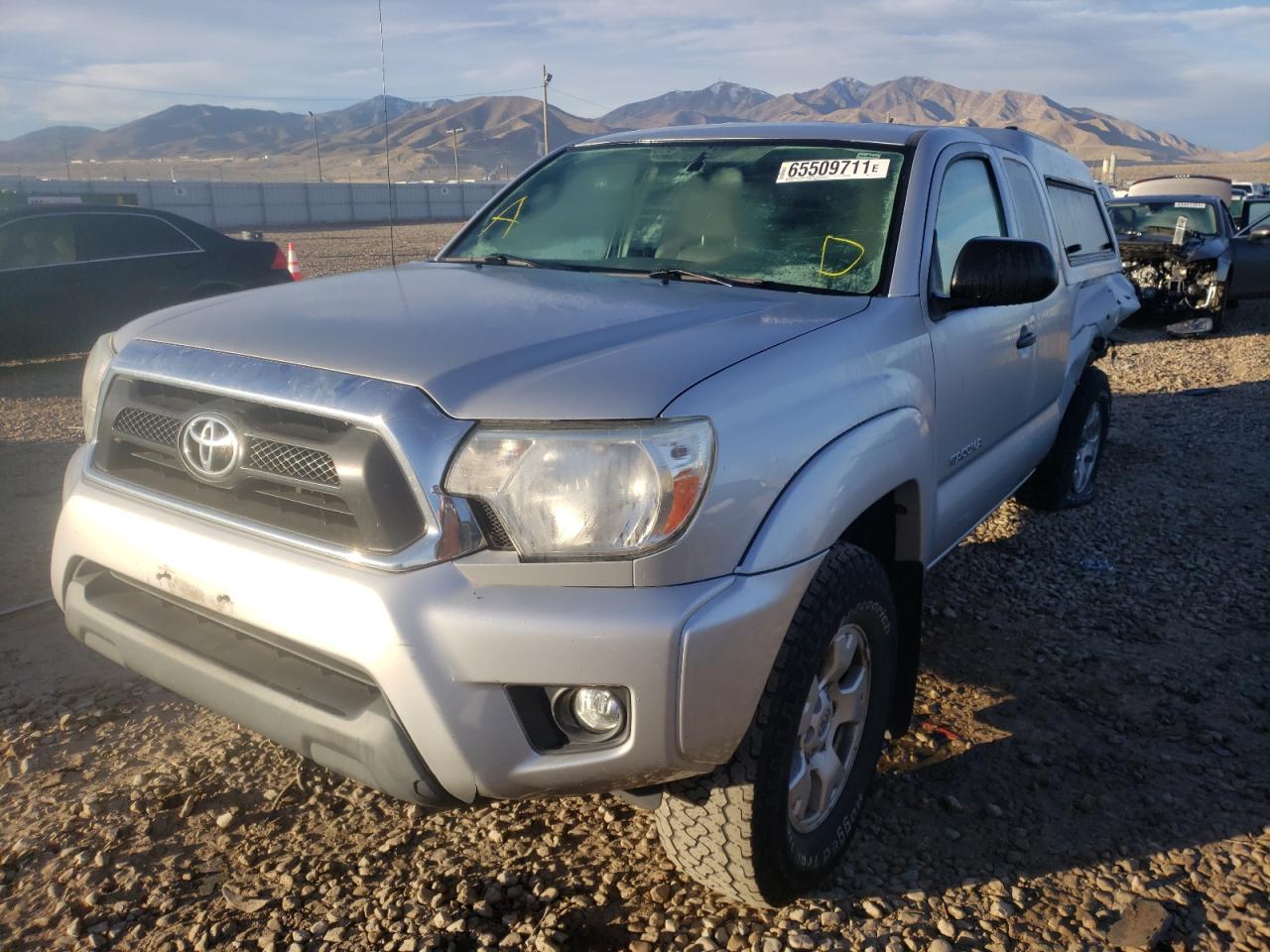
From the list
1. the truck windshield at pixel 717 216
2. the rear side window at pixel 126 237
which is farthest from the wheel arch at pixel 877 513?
the rear side window at pixel 126 237

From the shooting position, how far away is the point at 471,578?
6.30ft

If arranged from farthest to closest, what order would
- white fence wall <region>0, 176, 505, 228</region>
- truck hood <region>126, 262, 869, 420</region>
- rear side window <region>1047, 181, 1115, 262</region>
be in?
white fence wall <region>0, 176, 505, 228</region>, rear side window <region>1047, 181, 1115, 262</region>, truck hood <region>126, 262, 869, 420</region>

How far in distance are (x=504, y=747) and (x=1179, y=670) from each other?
2.90 metres

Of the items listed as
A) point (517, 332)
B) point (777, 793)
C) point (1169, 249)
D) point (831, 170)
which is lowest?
point (777, 793)

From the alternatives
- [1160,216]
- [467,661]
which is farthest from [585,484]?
[1160,216]

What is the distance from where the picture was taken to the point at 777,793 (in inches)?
86.5

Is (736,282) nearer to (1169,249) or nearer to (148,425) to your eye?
(148,425)

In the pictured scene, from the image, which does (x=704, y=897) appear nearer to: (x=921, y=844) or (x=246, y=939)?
(x=921, y=844)

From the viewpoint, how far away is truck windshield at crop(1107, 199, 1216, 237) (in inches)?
501

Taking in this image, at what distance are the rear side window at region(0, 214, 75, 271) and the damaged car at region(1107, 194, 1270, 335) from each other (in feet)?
35.6

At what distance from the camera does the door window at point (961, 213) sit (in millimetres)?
3176

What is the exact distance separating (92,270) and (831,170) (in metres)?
8.18

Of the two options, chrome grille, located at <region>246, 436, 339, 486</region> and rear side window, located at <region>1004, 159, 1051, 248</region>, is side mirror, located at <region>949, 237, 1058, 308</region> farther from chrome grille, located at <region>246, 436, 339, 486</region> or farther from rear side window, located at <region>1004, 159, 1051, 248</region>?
chrome grille, located at <region>246, 436, 339, 486</region>

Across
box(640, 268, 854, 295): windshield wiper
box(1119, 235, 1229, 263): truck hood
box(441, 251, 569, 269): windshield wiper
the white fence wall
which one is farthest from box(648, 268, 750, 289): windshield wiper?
the white fence wall
